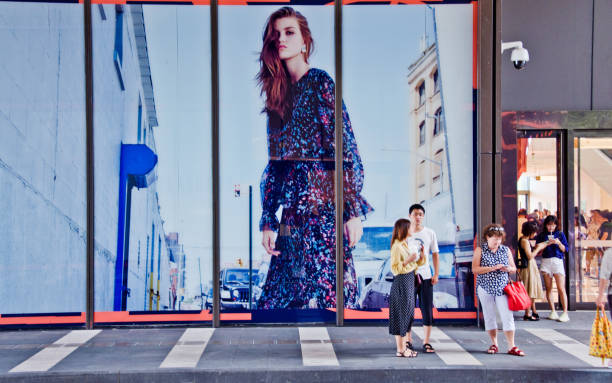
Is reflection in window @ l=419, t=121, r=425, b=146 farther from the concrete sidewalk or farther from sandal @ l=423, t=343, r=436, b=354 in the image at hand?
sandal @ l=423, t=343, r=436, b=354

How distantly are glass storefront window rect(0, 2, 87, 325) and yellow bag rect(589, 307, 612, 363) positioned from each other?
6891 millimetres

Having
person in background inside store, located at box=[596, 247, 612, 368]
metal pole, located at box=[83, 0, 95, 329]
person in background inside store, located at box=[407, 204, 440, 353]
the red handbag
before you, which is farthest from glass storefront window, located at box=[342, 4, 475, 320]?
metal pole, located at box=[83, 0, 95, 329]

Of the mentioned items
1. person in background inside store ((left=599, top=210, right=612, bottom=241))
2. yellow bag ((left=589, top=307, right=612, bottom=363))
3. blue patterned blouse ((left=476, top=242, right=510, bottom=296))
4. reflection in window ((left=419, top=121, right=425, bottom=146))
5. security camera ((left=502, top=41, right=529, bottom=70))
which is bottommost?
yellow bag ((left=589, top=307, right=612, bottom=363))

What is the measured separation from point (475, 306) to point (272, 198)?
3423 millimetres

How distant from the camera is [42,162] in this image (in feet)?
32.5

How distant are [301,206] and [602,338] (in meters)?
4.57

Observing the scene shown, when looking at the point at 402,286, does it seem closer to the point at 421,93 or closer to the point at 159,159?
the point at 421,93

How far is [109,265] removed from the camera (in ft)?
33.1

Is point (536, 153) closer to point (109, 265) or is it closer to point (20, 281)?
point (109, 265)

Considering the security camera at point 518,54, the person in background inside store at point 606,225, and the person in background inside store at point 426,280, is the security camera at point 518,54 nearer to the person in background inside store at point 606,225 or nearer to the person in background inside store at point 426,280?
the person in background inside store at point 606,225

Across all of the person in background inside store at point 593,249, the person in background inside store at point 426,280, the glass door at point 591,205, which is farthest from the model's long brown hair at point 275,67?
the person in background inside store at point 593,249

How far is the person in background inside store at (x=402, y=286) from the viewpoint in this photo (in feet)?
26.5

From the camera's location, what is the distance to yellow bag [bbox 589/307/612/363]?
7.31 meters

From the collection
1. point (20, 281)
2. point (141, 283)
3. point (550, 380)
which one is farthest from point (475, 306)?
point (20, 281)
